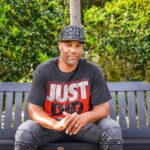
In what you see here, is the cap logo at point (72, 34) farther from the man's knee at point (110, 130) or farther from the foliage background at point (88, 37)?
the foliage background at point (88, 37)

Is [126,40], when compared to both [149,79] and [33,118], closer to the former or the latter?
[149,79]

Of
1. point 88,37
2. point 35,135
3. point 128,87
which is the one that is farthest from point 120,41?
point 35,135

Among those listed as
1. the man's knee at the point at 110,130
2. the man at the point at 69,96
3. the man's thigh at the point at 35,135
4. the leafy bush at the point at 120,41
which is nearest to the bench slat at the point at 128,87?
the man at the point at 69,96

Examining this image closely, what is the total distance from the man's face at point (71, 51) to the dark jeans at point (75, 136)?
62cm

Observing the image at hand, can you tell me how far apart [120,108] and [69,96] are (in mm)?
789

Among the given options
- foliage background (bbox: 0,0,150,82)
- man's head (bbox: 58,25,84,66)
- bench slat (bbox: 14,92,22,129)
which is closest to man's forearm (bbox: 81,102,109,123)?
man's head (bbox: 58,25,84,66)

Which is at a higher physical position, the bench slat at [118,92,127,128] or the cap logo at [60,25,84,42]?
the cap logo at [60,25,84,42]

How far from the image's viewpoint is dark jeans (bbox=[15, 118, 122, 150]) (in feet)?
11.7

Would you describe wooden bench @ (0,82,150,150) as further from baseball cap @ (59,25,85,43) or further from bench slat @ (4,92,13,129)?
baseball cap @ (59,25,85,43)

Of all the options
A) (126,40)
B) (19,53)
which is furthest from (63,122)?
(126,40)

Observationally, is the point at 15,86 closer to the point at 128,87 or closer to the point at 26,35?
the point at 26,35

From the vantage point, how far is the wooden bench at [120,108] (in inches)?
174

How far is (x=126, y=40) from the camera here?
627 centimetres

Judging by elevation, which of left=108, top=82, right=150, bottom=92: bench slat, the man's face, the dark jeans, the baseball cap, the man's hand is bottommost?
the dark jeans
